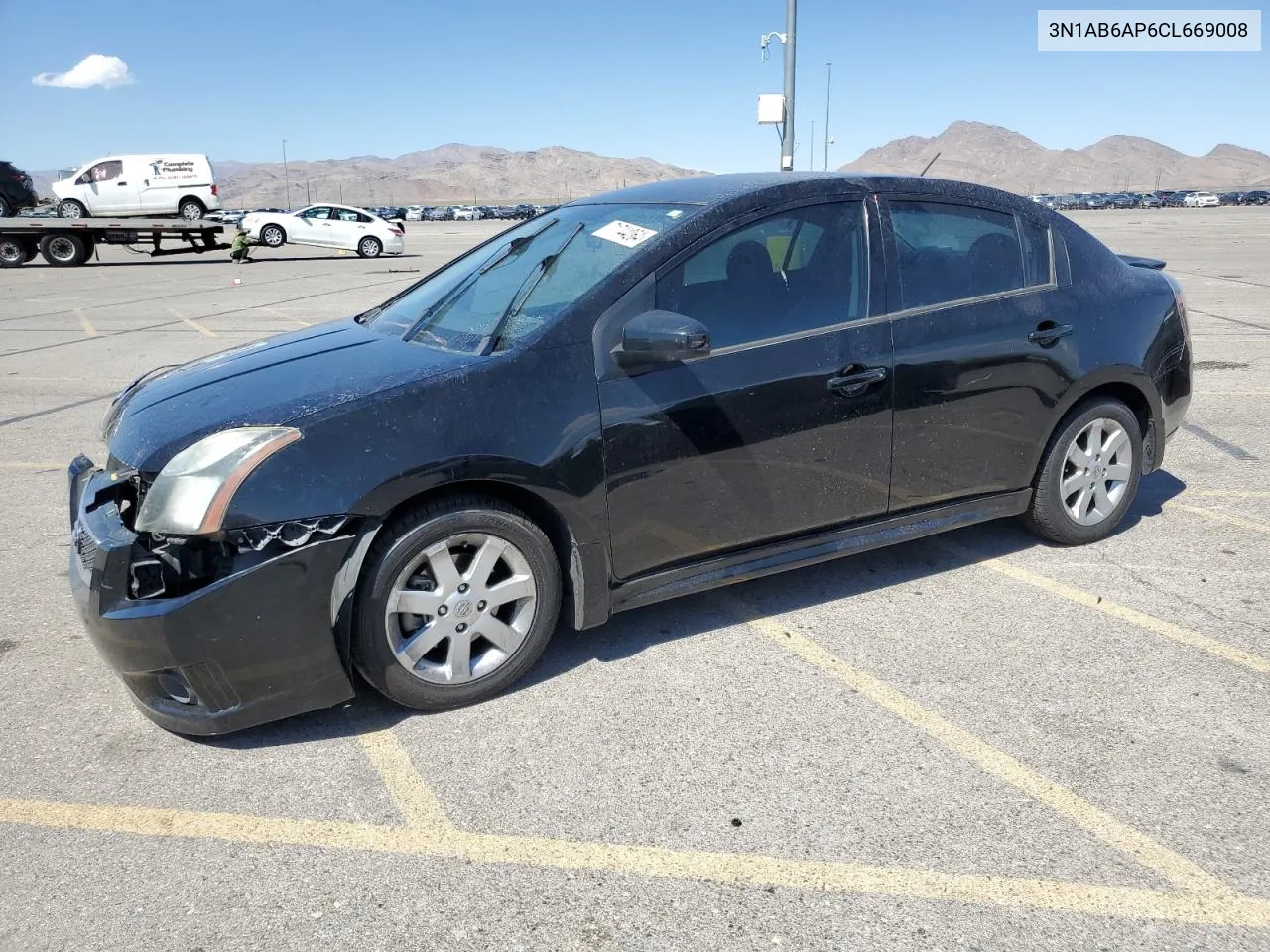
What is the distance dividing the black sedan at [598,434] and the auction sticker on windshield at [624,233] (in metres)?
0.02

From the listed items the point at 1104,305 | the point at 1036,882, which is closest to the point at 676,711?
the point at 1036,882

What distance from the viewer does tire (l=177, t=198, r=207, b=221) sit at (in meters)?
29.5

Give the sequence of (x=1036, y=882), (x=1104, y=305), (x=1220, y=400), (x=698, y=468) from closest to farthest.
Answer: (x=1036, y=882) < (x=698, y=468) < (x=1104, y=305) < (x=1220, y=400)

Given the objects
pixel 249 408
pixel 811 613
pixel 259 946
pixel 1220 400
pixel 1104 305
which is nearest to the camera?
pixel 259 946

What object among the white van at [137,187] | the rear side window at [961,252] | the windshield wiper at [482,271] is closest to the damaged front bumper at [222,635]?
the windshield wiper at [482,271]

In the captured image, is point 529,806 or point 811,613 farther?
point 811,613

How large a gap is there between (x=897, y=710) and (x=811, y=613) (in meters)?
0.82

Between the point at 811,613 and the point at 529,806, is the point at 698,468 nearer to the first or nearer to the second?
the point at 811,613

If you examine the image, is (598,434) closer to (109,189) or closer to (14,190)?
(109,189)

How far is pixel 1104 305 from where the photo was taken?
4539 millimetres

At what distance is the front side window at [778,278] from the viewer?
3.66m

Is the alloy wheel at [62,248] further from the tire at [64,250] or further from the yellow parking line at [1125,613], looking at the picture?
the yellow parking line at [1125,613]

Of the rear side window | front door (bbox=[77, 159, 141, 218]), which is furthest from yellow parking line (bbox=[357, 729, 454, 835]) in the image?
front door (bbox=[77, 159, 141, 218])

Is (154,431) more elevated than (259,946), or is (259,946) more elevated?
(154,431)
